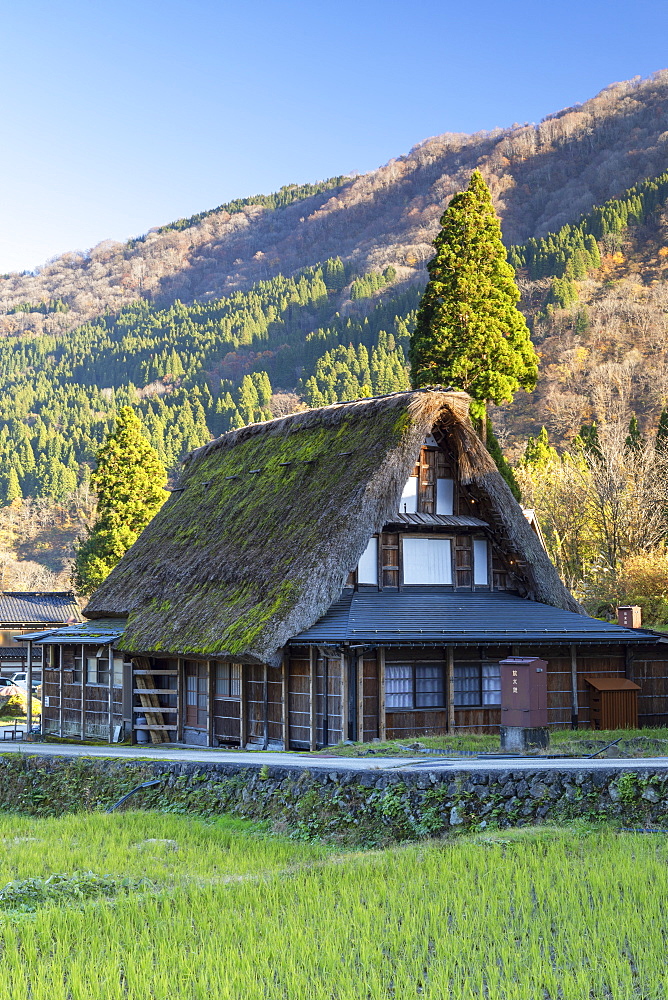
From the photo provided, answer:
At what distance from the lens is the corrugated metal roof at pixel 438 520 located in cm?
2552

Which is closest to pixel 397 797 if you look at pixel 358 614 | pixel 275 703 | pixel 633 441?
pixel 358 614

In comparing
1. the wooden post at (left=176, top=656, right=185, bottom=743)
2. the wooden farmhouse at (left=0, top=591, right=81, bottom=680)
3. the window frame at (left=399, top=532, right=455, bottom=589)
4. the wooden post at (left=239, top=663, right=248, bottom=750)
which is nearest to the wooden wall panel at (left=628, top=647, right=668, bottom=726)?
the window frame at (left=399, top=532, right=455, bottom=589)

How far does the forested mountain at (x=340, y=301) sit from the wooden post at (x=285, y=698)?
2259 cm

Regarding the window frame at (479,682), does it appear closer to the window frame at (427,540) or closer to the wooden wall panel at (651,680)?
the window frame at (427,540)

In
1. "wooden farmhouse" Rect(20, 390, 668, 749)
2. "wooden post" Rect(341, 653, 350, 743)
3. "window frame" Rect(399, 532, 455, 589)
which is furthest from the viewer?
"window frame" Rect(399, 532, 455, 589)

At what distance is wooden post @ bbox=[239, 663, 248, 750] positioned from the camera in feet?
81.7

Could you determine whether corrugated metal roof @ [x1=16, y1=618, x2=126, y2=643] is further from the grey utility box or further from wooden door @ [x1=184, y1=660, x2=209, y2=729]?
the grey utility box

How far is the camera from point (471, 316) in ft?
113

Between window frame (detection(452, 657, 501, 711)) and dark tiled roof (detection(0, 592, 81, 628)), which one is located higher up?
dark tiled roof (detection(0, 592, 81, 628))

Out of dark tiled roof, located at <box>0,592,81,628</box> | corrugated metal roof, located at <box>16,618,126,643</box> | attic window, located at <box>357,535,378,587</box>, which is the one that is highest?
attic window, located at <box>357,535,378,587</box>

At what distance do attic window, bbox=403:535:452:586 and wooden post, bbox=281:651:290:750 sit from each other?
12.1 ft

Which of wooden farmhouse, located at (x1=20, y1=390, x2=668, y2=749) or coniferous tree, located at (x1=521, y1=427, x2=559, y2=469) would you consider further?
coniferous tree, located at (x1=521, y1=427, x2=559, y2=469)

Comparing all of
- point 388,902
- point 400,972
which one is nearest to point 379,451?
point 388,902

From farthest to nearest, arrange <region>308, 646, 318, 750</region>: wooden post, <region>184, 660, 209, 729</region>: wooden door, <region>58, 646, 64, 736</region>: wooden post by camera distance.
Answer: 1. <region>58, 646, 64, 736</region>: wooden post
2. <region>184, 660, 209, 729</region>: wooden door
3. <region>308, 646, 318, 750</region>: wooden post
